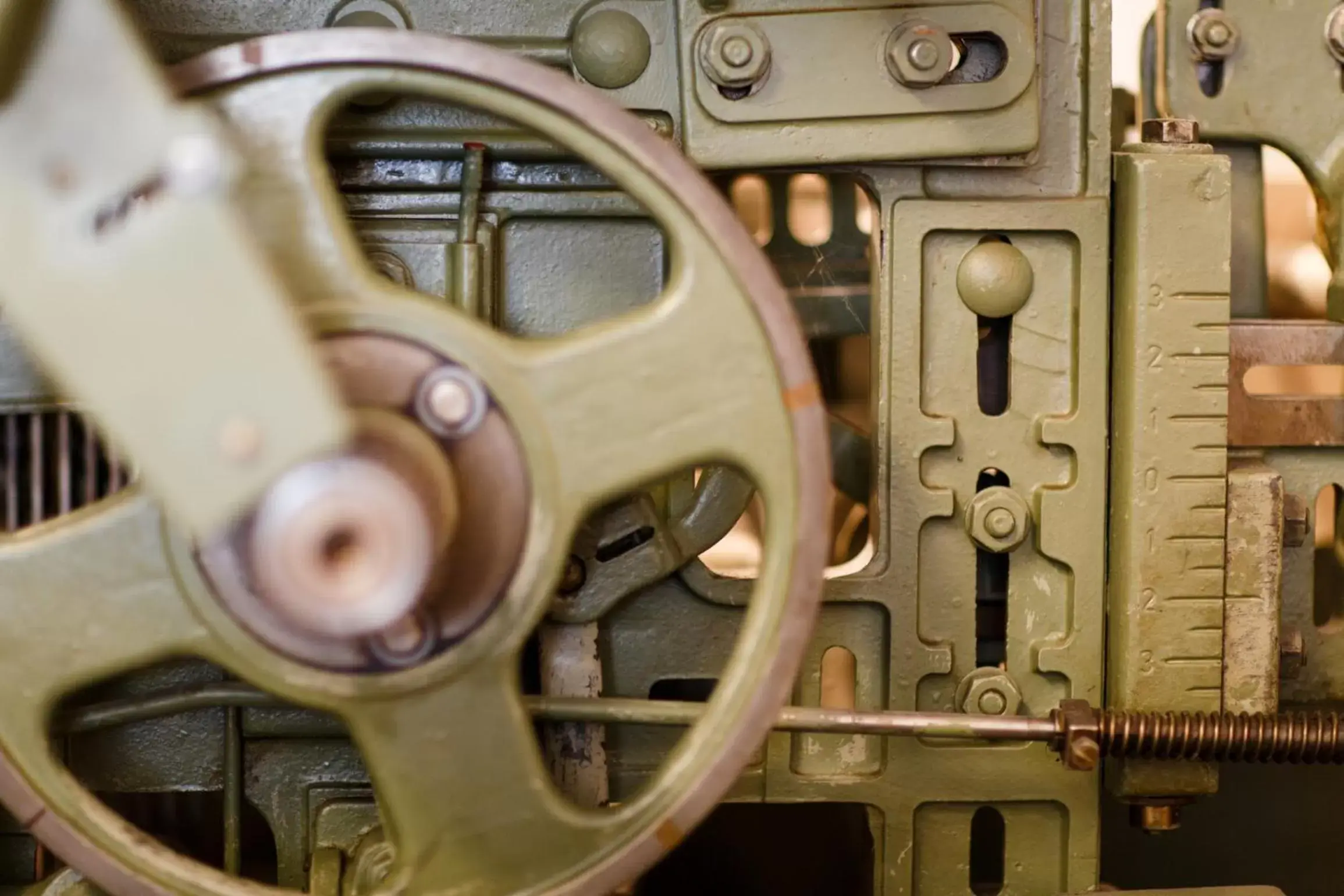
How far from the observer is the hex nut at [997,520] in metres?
1.22

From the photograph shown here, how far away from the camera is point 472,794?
0.95 meters

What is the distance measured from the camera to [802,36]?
1.16 m

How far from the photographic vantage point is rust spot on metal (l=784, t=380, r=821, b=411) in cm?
91

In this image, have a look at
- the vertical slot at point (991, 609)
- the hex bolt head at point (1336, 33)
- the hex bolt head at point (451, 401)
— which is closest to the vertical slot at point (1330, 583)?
the vertical slot at point (991, 609)

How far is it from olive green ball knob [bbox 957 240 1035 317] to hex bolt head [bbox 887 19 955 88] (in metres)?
0.18

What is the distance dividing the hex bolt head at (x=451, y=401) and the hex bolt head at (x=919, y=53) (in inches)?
21.2

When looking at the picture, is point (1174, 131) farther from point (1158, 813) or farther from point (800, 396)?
point (1158, 813)

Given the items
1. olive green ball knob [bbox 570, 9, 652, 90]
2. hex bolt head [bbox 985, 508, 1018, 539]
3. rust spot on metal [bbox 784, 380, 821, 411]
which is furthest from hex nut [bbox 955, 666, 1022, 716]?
olive green ball knob [bbox 570, 9, 652, 90]

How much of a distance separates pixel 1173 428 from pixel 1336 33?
48cm

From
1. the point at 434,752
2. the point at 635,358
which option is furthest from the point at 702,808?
the point at 635,358

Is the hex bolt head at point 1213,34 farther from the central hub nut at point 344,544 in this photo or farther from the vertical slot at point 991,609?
the central hub nut at point 344,544

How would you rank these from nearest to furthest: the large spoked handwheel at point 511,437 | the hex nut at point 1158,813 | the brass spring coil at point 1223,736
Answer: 1. the large spoked handwheel at point 511,437
2. the brass spring coil at point 1223,736
3. the hex nut at point 1158,813

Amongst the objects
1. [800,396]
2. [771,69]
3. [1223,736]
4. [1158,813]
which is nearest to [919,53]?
[771,69]

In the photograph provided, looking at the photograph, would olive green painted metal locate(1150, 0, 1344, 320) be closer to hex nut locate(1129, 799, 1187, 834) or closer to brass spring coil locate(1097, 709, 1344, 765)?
brass spring coil locate(1097, 709, 1344, 765)
